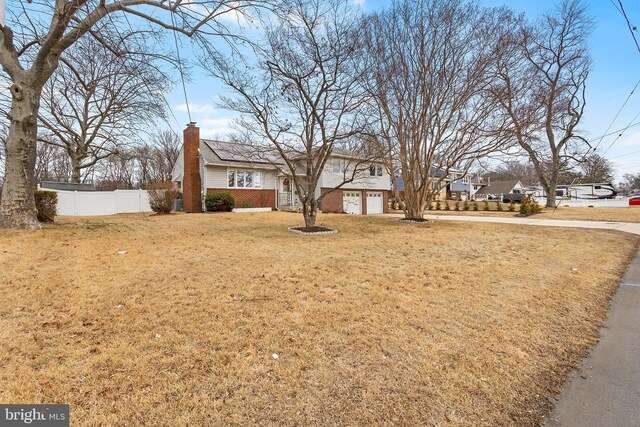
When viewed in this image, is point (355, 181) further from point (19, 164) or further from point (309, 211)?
point (19, 164)

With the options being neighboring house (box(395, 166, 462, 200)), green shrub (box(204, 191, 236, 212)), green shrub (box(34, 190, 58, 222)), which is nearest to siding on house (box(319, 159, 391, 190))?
neighboring house (box(395, 166, 462, 200))

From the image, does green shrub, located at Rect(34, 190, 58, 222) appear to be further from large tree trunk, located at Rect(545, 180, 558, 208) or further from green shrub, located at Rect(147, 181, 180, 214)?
large tree trunk, located at Rect(545, 180, 558, 208)

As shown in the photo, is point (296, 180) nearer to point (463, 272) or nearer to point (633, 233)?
point (463, 272)

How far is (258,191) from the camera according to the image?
22.5 metres

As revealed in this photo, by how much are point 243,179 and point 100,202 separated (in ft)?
31.5

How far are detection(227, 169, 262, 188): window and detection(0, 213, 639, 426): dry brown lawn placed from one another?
15578mm

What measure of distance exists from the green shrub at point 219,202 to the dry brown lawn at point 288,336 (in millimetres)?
13549

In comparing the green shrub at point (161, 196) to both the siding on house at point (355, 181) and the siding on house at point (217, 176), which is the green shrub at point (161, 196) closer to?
the siding on house at point (217, 176)

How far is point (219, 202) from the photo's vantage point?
19.9 metres

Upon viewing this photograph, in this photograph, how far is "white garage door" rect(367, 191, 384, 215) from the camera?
25797mm

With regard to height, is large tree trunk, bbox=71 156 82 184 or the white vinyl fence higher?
large tree trunk, bbox=71 156 82 184

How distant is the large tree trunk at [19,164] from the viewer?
27.2 ft

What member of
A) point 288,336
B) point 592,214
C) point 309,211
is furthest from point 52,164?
point 592,214

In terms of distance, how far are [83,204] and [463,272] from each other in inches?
916
